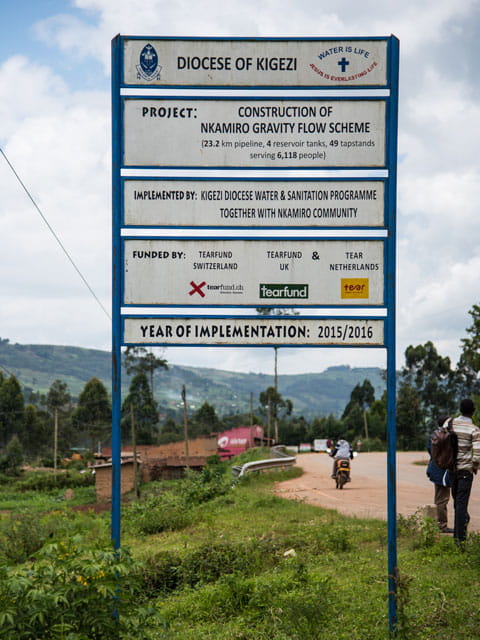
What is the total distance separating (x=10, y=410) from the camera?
78.8 metres

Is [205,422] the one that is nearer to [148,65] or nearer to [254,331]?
[254,331]

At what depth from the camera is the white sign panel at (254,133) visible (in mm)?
5496

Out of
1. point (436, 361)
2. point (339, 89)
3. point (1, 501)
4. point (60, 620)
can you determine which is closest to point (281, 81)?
point (339, 89)

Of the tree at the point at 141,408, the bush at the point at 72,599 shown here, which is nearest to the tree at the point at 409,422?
the tree at the point at 141,408

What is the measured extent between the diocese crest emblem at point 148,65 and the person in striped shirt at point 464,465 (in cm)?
473

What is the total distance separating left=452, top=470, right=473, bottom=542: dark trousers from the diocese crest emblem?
Answer: 5.26m

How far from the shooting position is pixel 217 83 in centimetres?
550

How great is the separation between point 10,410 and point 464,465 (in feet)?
253

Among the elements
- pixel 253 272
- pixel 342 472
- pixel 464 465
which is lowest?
pixel 342 472

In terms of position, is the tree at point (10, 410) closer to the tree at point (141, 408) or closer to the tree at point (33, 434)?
the tree at point (33, 434)

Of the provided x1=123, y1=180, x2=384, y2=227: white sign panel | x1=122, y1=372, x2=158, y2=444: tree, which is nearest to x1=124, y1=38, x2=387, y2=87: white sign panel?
x1=123, y1=180, x2=384, y2=227: white sign panel

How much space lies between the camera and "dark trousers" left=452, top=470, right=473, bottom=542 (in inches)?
301

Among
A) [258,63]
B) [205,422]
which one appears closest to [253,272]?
[258,63]

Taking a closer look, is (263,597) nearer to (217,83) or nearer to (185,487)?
(217,83)
